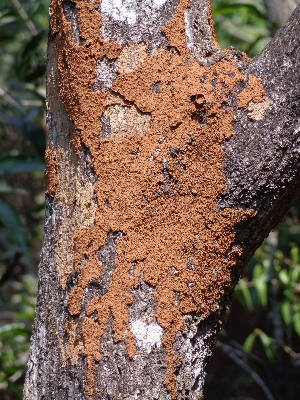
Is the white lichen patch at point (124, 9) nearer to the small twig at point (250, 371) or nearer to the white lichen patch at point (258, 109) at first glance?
the white lichen patch at point (258, 109)

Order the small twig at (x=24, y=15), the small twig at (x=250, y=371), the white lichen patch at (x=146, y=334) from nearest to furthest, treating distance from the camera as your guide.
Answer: the white lichen patch at (x=146, y=334) < the small twig at (x=24, y=15) < the small twig at (x=250, y=371)

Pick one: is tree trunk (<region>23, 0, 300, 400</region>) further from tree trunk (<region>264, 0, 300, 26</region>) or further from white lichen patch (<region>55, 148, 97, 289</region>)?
tree trunk (<region>264, 0, 300, 26</region>)

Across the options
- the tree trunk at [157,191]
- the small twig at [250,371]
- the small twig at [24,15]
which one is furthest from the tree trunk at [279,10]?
the small twig at [250,371]

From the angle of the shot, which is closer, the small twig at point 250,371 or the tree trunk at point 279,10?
the tree trunk at point 279,10

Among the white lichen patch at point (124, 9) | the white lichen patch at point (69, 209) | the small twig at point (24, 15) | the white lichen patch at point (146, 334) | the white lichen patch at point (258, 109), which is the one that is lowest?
the white lichen patch at point (146, 334)

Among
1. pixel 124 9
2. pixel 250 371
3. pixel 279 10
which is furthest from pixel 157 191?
pixel 250 371

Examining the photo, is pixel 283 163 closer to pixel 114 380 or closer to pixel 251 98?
pixel 251 98

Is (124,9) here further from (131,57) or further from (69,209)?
(69,209)
